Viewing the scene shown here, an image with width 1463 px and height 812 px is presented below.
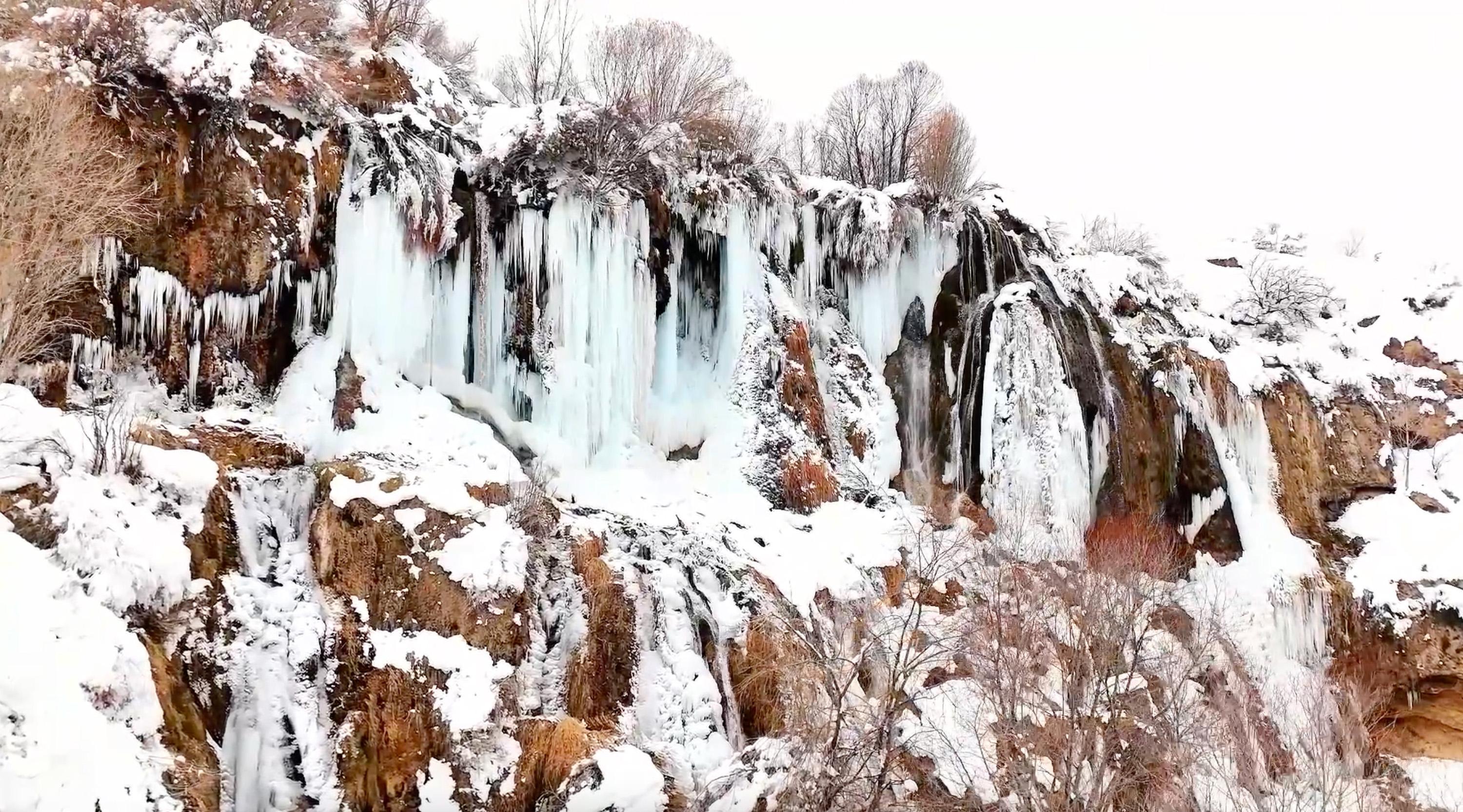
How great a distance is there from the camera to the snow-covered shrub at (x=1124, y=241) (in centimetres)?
2403

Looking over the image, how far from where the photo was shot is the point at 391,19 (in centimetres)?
1709

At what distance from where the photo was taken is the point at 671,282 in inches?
584

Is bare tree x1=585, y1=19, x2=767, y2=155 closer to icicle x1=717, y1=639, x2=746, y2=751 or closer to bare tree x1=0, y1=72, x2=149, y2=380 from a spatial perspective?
bare tree x1=0, y1=72, x2=149, y2=380

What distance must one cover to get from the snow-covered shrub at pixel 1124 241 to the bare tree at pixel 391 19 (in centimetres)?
1825

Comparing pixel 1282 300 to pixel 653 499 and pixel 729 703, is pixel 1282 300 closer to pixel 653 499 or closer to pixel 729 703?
pixel 653 499

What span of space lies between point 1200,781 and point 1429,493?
391 inches

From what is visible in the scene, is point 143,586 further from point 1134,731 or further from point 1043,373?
point 1043,373

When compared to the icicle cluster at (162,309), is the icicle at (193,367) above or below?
below

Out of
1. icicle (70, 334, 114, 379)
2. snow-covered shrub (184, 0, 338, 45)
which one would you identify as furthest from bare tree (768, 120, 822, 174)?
icicle (70, 334, 114, 379)

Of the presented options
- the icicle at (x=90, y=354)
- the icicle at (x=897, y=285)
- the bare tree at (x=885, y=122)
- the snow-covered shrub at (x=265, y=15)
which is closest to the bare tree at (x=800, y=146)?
the bare tree at (x=885, y=122)

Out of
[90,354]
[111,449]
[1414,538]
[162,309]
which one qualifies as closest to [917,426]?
[1414,538]

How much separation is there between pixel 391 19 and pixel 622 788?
649 inches

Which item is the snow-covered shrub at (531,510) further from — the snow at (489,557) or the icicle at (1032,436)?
the icicle at (1032,436)

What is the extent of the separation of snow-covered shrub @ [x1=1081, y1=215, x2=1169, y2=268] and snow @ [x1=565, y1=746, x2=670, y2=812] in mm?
20501
